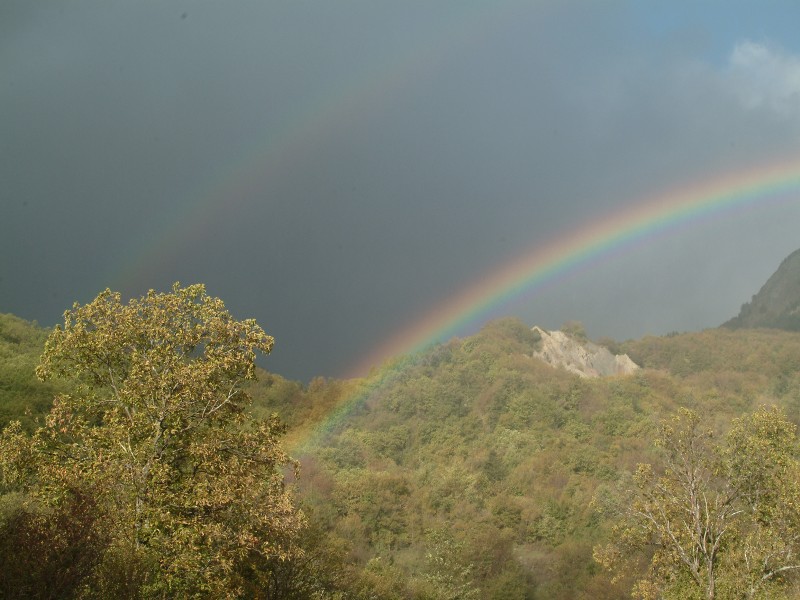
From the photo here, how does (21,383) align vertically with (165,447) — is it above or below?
above

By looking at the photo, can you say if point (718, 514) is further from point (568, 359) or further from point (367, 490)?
point (568, 359)

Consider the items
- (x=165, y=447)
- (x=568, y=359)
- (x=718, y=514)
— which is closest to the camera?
(x=165, y=447)

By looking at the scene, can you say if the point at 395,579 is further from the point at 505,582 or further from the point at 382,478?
the point at 382,478

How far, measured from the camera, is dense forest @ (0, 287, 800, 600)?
13.3 meters

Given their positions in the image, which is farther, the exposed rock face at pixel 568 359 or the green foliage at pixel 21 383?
the exposed rock face at pixel 568 359

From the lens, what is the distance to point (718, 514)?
2473cm

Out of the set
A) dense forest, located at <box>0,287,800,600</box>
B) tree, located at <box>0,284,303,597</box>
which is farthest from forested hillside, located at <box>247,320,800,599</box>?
tree, located at <box>0,284,303,597</box>

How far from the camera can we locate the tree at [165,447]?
13289 millimetres

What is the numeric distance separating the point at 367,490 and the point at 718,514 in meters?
58.1

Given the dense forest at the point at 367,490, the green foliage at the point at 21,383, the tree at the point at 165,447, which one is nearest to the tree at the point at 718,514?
the dense forest at the point at 367,490

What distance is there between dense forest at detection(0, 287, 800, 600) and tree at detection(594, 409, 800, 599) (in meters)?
0.09

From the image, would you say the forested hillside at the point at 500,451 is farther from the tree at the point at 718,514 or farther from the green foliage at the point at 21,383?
the green foliage at the point at 21,383

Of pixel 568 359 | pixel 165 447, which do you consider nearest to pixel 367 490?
pixel 165 447

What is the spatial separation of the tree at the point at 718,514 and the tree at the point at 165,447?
15515 mm
